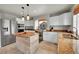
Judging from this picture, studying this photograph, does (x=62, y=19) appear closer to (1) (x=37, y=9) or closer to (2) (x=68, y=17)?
(2) (x=68, y=17)

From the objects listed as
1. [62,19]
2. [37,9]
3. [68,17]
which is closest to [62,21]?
[62,19]

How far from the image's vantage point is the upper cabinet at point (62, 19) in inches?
69.3

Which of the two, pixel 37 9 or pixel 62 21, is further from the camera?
pixel 62 21

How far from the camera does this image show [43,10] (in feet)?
5.71

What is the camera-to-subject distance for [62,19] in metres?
1.96

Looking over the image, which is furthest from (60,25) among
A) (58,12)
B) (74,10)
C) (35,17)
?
(35,17)

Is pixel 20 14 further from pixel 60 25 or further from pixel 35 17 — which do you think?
pixel 60 25

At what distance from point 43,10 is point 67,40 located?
0.85 metres

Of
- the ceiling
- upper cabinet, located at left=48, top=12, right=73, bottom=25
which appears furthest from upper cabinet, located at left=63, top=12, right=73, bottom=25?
the ceiling

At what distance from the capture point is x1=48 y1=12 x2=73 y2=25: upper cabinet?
5.77 ft

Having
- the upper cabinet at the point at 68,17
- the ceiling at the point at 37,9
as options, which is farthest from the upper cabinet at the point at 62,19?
the ceiling at the point at 37,9

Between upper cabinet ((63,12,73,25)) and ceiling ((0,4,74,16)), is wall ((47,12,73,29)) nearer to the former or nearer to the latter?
upper cabinet ((63,12,73,25))

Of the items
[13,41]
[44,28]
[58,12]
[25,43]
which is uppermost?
[58,12]

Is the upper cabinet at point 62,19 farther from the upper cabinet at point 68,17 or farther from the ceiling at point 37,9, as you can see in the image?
the ceiling at point 37,9
